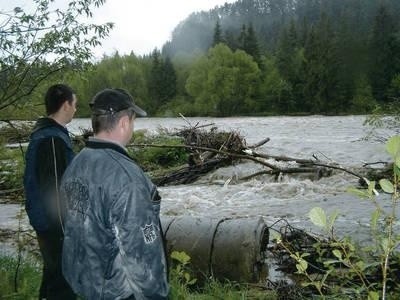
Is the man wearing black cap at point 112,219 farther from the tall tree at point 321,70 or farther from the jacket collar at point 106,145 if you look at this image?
the tall tree at point 321,70

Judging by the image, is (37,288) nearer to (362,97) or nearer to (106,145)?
(106,145)

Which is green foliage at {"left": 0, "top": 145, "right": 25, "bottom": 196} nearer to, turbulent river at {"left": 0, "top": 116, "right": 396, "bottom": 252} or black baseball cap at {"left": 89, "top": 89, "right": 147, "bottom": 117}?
turbulent river at {"left": 0, "top": 116, "right": 396, "bottom": 252}

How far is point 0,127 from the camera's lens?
6.96m

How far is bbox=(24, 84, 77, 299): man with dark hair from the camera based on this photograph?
3701 millimetres

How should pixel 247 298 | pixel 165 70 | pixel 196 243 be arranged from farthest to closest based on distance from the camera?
1. pixel 165 70
2. pixel 196 243
3. pixel 247 298

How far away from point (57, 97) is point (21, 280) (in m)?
2.14

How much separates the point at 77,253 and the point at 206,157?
13788 mm

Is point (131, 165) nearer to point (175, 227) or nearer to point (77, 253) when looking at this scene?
point (77, 253)

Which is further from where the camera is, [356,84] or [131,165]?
[356,84]

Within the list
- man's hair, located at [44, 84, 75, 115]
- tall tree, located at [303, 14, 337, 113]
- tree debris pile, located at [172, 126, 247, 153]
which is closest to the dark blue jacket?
A: man's hair, located at [44, 84, 75, 115]

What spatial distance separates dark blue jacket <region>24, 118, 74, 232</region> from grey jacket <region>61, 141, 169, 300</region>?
3.99 ft

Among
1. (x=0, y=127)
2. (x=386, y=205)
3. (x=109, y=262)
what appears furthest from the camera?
(x=386, y=205)

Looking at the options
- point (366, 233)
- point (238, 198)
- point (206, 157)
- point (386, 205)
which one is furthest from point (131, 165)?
point (206, 157)

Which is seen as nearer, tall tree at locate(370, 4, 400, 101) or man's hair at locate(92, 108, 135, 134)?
man's hair at locate(92, 108, 135, 134)
